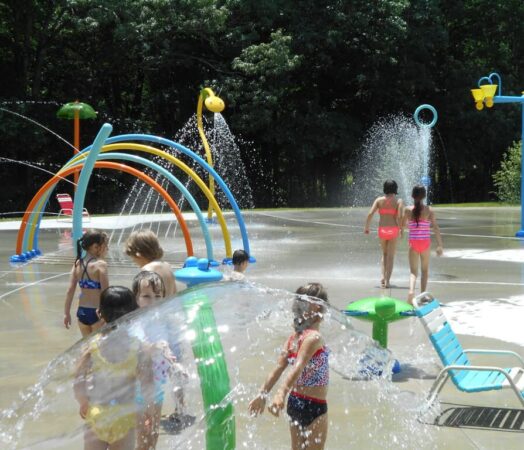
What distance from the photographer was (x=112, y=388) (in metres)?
3.12

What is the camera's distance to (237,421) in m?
3.71

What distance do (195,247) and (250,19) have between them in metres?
19.7

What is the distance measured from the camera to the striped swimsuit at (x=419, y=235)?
9.64m

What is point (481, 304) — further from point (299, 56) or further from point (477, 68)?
point (477, 68)

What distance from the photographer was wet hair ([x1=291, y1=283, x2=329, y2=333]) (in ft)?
12.7

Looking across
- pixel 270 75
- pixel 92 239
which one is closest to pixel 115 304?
pixel 92 239

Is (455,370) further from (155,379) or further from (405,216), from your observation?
(405,216)

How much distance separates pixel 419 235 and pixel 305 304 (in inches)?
236

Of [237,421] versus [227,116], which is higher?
[227,116]

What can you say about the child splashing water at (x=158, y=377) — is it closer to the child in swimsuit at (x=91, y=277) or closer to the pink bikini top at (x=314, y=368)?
the pink bikini top at (x=314, y=368)

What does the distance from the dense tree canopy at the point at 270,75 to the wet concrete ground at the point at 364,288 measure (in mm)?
12178

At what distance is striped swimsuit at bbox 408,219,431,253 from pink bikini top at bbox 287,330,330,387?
236 inches

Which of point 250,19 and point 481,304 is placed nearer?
point 481,304

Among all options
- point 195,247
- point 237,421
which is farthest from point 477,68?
point 237,421
